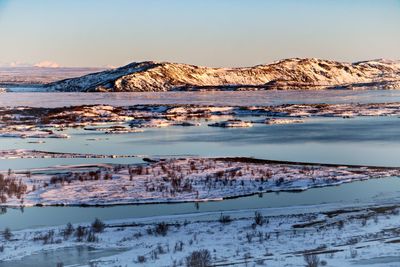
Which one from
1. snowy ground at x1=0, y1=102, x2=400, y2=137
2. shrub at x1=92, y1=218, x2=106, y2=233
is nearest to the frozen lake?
snowy ground at x1=0, y1=102, x2=400, y2=137

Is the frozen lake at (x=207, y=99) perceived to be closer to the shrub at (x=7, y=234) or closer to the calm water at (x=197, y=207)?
the calm water at (x=197, y=207)

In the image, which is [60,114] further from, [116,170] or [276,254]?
[276,254]

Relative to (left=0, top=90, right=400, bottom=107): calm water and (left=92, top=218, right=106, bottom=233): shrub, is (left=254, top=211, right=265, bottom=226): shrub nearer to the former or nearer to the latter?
(left=92, top=218, right=106, bottom=233): shrub

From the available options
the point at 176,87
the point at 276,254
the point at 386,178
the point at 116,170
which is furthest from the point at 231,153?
the point at 176,87

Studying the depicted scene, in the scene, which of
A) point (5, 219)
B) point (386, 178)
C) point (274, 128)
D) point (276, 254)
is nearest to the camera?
point (276, 254)

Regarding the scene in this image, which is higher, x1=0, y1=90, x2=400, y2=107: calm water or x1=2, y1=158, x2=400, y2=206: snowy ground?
x1=0, y1=90, x2=400, y2=107: calm water

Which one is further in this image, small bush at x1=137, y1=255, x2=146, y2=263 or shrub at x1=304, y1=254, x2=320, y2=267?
small bush at x1=137, y1=255, x2=146, y2=263

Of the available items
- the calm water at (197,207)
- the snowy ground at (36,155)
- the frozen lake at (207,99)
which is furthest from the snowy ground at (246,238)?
the frozen lake at (207,99)
